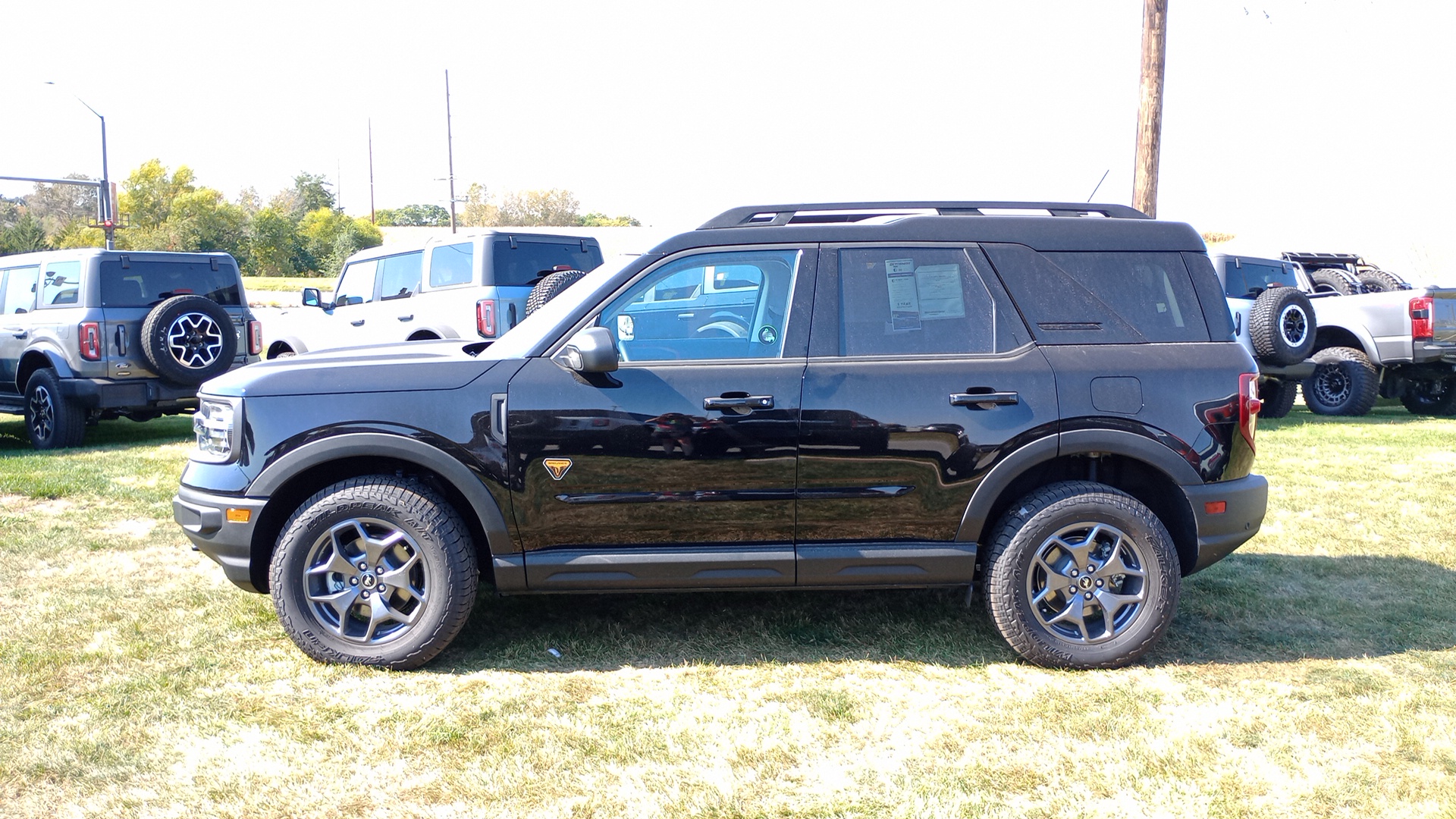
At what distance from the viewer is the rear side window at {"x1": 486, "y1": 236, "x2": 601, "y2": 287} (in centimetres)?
1059

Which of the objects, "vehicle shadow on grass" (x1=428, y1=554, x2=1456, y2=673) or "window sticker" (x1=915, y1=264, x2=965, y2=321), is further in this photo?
"vehicle shadow on grass" (x1=428, y1=554, x2=1456, y2=673)

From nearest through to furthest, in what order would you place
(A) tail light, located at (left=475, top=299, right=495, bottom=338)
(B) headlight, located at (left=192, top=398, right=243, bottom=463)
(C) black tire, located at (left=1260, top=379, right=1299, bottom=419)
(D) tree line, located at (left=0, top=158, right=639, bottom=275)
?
(B) headlight, located at (left=192, top=398, right=243, bottom=463) → (A) tail light, located at (left=475, top=299, right=495, bottom=338) → (C) black tire, located at (left=1260, top=379, right=1299, bottom=419) → (D) tree line, located at (left=0, top=158, right=639, bottom=275)

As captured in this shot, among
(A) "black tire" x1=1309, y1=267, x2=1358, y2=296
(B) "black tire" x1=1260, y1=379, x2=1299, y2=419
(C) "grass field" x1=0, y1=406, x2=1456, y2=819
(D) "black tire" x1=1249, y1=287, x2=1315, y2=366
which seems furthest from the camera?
(A) "black tire" x1=1309, y1=267, x2=1358, y2=296

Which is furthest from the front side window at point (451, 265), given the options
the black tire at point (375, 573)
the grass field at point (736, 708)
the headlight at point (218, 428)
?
the black tire at point (375, 573)

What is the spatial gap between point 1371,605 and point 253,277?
63.8 meters

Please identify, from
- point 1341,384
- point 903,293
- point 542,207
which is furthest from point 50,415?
point 542,207

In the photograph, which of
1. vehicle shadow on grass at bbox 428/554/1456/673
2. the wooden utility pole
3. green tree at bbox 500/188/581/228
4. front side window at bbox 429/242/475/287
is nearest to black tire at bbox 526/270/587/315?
front side window at bbox 429/242/475/287

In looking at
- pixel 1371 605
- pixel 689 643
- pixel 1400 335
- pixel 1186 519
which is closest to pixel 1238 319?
pixel 1400 335

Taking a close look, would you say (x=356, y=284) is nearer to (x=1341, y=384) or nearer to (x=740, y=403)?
(x=740, y=403)

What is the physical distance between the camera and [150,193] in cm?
6606

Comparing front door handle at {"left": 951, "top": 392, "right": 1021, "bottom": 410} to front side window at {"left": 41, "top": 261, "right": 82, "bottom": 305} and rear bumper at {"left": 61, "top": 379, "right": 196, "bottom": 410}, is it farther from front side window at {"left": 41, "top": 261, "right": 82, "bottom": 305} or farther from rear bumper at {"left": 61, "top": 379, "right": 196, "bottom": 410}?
front side window at {"left": 41, "top": 261, "right": 82, "bottom": 305}

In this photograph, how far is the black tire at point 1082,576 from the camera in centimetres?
411

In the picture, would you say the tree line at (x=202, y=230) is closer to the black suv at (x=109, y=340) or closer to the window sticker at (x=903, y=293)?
the black suv at (x=109, y=340)

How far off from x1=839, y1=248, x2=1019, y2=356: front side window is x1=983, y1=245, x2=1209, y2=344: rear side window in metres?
0.15
